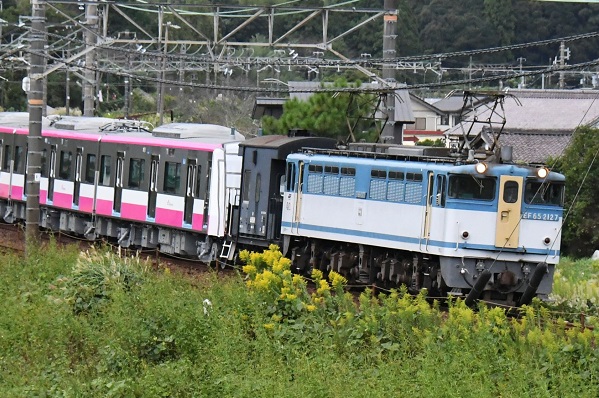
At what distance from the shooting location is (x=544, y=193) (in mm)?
20922

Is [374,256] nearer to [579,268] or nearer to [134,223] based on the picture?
[134,223]

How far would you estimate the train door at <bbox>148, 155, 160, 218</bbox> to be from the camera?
28.0 metres

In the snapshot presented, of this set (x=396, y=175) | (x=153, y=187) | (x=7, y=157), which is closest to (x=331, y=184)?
(x=396, y=175)

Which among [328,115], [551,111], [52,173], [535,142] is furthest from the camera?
[551,111]

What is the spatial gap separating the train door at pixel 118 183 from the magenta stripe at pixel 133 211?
0.25 metres

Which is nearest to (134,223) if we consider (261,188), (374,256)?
(261,188)

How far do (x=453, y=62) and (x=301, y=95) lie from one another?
4689 cm

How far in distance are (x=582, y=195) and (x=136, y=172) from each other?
56.0 feet

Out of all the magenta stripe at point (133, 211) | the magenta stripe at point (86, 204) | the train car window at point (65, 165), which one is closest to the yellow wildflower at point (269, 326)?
the magenta stripe at point (133, 211)

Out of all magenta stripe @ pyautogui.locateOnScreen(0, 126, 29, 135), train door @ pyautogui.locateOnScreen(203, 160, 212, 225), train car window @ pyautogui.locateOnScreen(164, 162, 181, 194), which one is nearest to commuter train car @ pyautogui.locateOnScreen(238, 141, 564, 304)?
train door @ pyautogui.locateOnScreen(203, 160, 212, 225)

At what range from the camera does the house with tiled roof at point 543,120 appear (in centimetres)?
5506

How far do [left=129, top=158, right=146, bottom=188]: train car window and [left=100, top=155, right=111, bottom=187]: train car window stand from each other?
1.05 metres

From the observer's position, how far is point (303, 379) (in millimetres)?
13758

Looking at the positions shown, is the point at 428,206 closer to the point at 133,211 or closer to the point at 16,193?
the point at 133,211
